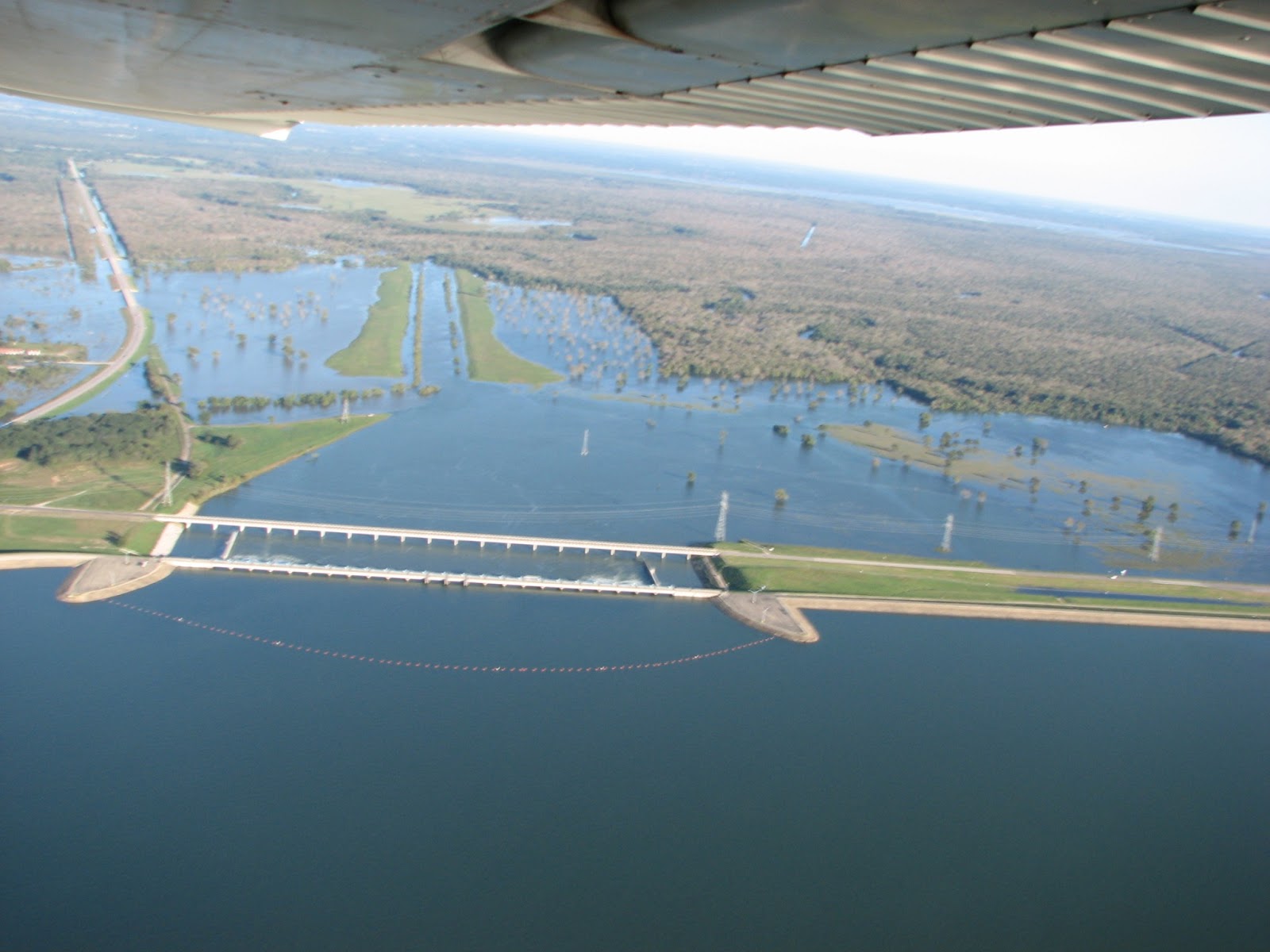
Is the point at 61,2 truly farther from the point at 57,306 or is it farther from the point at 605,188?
the point at 605,188

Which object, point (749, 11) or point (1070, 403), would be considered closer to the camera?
point (749, 11)

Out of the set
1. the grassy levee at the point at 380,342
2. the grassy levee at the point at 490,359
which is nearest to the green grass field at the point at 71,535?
the grassy levee at the point at 380,342

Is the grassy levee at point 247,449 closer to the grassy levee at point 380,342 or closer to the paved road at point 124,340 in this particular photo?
the paved road at point 124,340

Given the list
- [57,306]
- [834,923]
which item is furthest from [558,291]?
[834,923]

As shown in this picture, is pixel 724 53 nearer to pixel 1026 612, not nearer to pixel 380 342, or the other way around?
pixel 1026 612

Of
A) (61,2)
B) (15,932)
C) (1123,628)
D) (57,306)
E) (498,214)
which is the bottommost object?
(15,932)

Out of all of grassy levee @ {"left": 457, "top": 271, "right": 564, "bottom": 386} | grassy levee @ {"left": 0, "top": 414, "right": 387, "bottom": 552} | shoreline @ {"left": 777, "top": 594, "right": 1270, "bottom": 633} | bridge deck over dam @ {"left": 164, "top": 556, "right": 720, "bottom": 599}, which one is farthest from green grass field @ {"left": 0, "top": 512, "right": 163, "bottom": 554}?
grassy levee @ {"left": 457, "top": 271, "right": 564, "bottom": 386}
